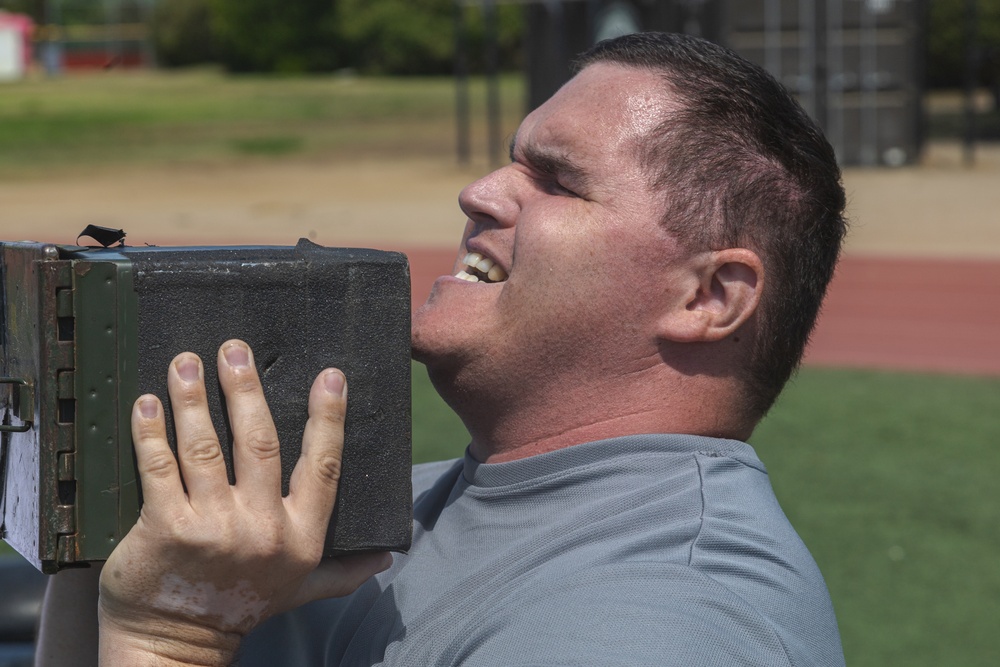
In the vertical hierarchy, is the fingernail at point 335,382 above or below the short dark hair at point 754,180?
below

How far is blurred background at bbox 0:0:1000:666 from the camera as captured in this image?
183 inches

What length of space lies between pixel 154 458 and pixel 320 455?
18cm

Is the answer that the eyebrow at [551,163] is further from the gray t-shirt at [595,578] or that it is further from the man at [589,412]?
the gray t-shirt at [595,578]

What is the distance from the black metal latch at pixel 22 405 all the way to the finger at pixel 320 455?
295mm

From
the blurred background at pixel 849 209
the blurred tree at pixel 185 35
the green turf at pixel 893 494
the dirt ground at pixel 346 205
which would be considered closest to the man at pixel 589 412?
the blurred background at pixel 849 209

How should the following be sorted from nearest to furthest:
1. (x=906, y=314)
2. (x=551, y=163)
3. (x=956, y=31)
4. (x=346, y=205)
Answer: (x=551, y=163) < (x=906, y=314) < (x=346, y=205) < (x=956, y=31)

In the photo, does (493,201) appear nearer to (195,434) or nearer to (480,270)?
(480,270)

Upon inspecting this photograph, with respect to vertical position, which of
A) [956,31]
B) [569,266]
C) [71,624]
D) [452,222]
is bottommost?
[452,222]

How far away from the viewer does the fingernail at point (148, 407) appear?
53.6 inches

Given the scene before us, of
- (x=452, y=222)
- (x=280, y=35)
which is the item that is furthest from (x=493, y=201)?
(x=280, y=35)

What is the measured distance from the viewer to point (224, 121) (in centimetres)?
2980

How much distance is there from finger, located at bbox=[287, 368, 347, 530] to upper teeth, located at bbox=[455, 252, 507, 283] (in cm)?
44

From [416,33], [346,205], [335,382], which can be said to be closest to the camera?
[335,382]

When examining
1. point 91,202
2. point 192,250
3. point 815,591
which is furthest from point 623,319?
point 91,202
